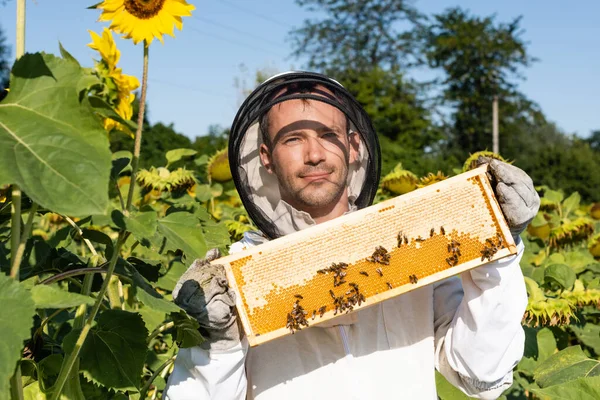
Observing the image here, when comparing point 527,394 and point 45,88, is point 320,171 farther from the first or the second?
point 527,394

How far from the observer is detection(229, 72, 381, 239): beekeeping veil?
2412 mm

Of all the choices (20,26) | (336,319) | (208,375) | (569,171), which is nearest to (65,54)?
(20,26)

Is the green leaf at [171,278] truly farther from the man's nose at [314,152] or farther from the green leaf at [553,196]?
the green leaf at [553,196]

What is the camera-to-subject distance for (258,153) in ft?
8.68

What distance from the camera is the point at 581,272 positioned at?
3.82 m

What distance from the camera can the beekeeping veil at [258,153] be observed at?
2.41 metres

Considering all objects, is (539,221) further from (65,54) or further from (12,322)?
(12,322)

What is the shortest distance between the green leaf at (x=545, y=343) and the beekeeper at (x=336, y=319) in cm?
78

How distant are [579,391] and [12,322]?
141 cm

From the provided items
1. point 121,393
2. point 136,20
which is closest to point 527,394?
point 121,393

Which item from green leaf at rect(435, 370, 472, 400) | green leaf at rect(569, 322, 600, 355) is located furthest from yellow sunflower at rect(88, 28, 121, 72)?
green leaf at rect(569, 322, 600, 355)

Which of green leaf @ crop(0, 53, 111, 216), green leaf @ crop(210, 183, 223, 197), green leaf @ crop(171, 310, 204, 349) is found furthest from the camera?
green leaf @ crop(210, 183, 223, 197)

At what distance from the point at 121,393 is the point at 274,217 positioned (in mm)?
838

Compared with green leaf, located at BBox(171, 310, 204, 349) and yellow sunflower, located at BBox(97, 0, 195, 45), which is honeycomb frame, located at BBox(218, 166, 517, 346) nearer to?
green leaf, located at BBox(171, 310, 204, 349)
